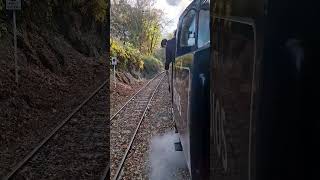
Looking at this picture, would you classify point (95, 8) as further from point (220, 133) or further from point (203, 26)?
point (220, 133)

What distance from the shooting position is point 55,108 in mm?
13055

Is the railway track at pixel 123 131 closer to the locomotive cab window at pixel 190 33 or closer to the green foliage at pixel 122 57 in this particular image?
the locomotive cab window at pixel 190 33

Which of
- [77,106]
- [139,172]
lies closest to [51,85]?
[77,106]

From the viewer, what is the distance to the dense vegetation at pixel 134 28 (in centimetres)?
4172

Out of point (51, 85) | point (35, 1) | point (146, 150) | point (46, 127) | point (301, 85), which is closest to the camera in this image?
point (301, 85)

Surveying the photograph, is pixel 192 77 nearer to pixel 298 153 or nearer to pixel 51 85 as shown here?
pixel 298 153

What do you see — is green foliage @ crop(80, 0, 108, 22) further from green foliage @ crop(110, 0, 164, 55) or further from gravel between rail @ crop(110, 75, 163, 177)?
gravel between rail @ crop(110, 75, 163, 177)

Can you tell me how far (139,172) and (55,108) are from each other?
19.5 ft

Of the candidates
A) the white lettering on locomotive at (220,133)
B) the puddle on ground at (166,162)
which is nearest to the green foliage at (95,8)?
the puddle on ground at (166,162)

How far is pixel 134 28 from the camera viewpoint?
49906 mm

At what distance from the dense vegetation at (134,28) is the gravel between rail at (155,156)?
23.6m

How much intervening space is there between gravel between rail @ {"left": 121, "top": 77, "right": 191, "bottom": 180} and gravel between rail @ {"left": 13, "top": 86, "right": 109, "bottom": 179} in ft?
1.89

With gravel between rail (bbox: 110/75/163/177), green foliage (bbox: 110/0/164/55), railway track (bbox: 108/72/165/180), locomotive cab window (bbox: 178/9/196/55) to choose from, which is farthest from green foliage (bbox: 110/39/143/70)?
locomotive cab window (bbox: 178/9/196/55)

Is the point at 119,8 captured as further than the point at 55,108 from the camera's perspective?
Yes
